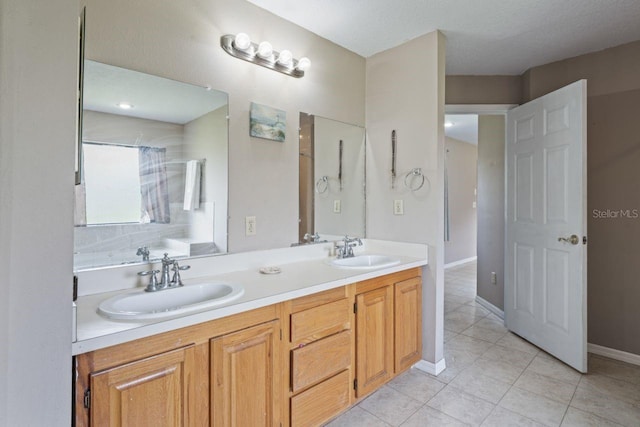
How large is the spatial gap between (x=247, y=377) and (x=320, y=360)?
0.42 m

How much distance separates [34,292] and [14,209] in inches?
8.5

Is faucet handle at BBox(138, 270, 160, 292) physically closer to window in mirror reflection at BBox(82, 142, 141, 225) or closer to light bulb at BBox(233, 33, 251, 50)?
window in mirror reflection at BBox(82, 142, 141, 225)

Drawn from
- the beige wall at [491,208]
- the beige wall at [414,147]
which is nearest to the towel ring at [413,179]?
the beige wall at [414,147]

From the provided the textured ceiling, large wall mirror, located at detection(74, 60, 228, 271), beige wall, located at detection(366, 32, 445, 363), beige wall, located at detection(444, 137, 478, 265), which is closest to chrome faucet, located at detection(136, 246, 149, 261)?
large wall mirror, located at detection(74, 60, 228, 271)

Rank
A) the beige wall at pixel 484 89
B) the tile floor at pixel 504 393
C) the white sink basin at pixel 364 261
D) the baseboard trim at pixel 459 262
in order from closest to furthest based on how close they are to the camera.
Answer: the tile floor at pixel 504 393, the white sink basin at pixel 364 261, the beige wall at pixel 484 89, the baseboard trim at pixel 459 262

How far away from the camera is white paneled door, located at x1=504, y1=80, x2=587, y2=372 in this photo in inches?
89.0

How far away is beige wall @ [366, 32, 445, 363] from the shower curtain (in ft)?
5.21

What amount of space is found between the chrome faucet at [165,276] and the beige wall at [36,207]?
1.73ft

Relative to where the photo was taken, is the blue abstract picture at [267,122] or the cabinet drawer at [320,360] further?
the blue abstract picture at [267,122]

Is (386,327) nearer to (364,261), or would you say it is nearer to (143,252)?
(364,261)

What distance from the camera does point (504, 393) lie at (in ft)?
6.64

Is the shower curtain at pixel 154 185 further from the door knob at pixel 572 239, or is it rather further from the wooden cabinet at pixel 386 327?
the door knob at pixel 572 239

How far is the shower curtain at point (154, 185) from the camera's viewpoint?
60.4 inches

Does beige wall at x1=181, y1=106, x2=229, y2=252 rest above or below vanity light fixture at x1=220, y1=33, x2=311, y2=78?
below
